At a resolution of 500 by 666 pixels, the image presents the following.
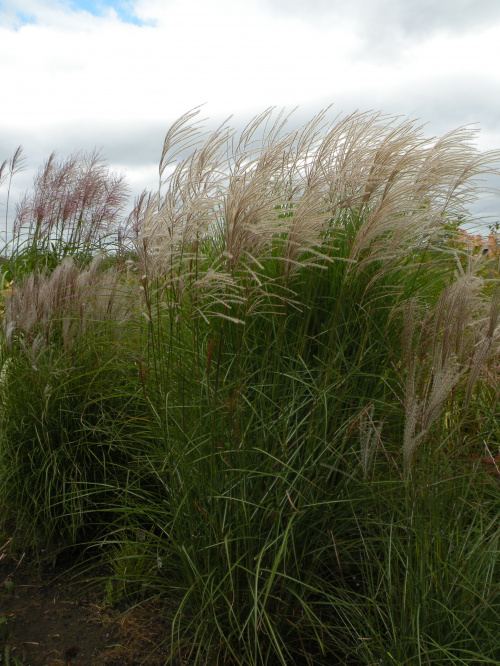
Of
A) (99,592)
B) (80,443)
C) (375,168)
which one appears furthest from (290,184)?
(99,592)

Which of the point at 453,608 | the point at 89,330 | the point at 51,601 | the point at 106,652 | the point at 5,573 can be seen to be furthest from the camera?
the point at 89,330

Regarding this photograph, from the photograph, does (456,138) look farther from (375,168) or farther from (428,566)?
(428,566)

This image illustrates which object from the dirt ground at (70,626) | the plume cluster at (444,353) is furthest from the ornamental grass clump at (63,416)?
the plume cluster at (444,353)

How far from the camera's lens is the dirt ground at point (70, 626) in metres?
2.19

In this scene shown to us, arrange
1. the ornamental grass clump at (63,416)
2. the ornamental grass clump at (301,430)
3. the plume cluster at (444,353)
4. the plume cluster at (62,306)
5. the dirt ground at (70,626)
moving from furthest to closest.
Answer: the plume cluster at (62,306), the ornamental grass clump at (63,416), the dirt ground at (70,626), the ornamental grass clump at (301,430), the plume cluster at (444,353)

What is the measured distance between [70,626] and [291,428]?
137 cm

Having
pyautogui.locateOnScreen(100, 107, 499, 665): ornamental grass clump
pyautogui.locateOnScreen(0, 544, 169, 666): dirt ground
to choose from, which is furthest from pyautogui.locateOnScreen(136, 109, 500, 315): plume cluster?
pyautogui.locateOnScreen(0, 544, 169, 666): dirt ground

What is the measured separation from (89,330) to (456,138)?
2254mm

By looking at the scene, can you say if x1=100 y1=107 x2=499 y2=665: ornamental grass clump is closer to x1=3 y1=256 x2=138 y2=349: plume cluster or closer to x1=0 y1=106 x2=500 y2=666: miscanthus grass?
x1=0 y1=106 x2=500 y2=666: miscanthus grass

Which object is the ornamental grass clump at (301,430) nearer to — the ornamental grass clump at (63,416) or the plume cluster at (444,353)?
the plume cluster at (444,353)

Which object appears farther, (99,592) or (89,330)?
(89,330)

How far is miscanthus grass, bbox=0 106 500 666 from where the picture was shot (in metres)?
1.77

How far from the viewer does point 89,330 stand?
10.6ft

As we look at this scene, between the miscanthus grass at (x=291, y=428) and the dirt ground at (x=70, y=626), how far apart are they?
11 centimetres
